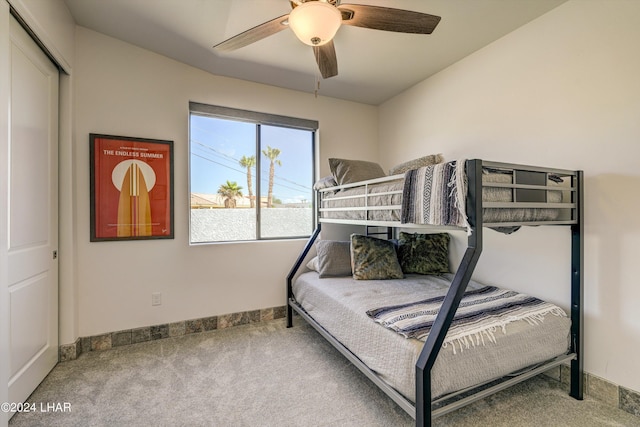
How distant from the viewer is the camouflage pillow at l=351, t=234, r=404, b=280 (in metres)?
2.50

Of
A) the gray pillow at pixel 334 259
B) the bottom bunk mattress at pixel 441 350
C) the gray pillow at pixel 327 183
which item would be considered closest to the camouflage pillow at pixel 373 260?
the gray pillow at pixel 334 259

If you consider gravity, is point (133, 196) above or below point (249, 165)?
below

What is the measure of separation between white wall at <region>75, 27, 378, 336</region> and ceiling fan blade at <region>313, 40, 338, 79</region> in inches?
45.4

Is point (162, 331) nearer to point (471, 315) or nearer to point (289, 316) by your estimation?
point (289, 316)

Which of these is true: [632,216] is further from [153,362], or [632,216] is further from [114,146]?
[114,146]

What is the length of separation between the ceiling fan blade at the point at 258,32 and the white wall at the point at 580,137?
176 cm

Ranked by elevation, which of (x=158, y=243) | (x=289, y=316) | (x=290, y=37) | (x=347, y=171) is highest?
(x=290, y=37)

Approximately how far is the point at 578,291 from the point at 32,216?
11.4 feet

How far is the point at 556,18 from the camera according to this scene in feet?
6.14

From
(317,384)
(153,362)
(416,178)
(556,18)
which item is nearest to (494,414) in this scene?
(317,384)

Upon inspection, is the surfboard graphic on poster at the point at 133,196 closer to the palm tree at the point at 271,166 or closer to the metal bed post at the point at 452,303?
the palm tree at the point at 271,166

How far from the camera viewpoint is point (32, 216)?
5.86 feet

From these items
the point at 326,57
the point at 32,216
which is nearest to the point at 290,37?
the point at 326,57

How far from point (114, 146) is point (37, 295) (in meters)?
1.22
